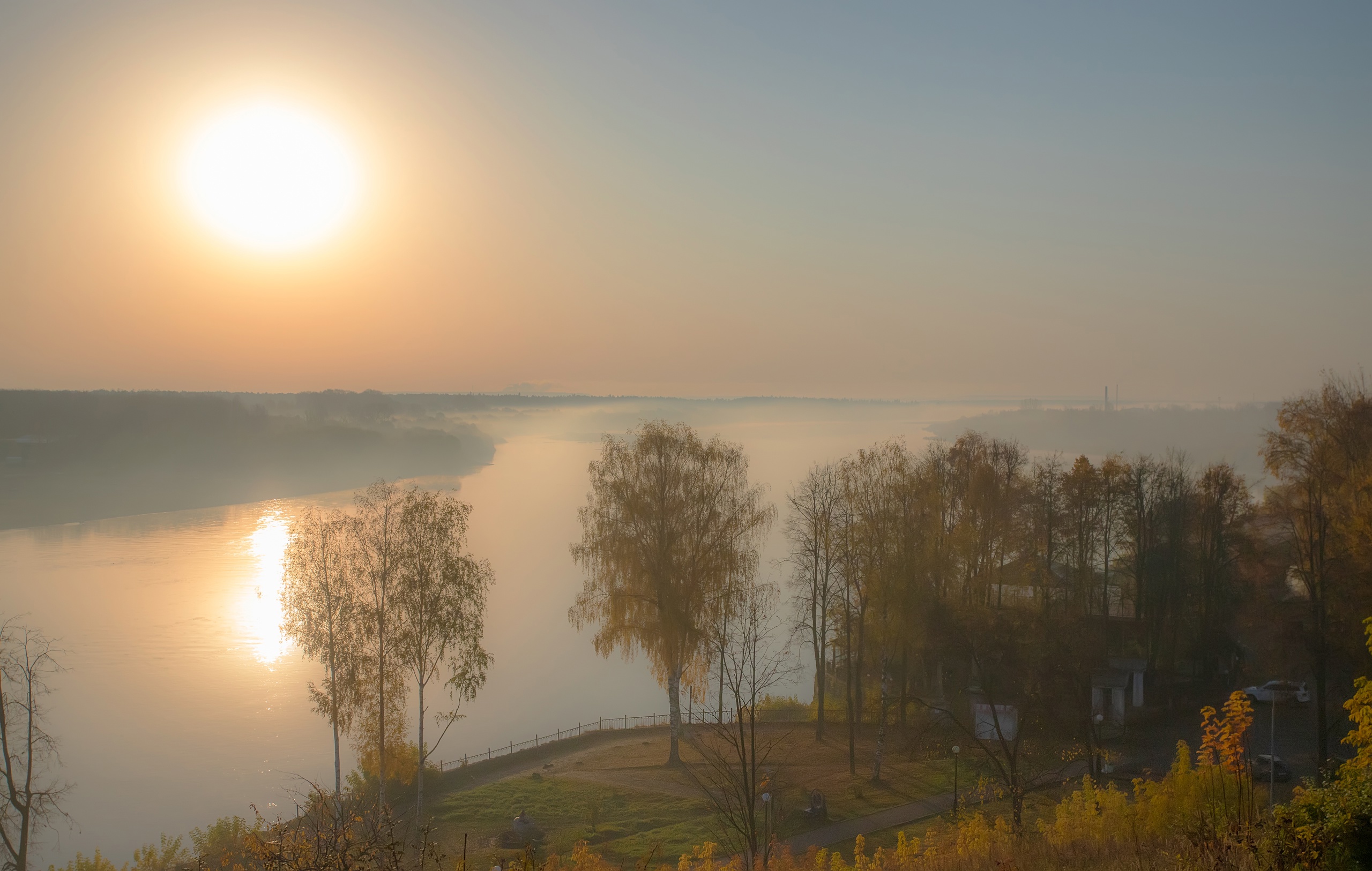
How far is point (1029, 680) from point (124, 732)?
3397cm

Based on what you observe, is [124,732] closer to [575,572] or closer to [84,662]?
[84,662]

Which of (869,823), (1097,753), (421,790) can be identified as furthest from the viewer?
(1097,753)

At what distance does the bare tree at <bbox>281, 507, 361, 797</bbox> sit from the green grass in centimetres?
421

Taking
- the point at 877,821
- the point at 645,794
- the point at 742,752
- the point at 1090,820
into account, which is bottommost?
the point at 645,794

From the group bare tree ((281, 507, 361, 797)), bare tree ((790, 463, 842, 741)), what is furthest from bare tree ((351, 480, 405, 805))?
bare tree ((790, 463, 842, 741))

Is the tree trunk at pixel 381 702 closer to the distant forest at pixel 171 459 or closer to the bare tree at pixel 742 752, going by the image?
the bare tree at pixel 742 752

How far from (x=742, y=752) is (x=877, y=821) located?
815 cm

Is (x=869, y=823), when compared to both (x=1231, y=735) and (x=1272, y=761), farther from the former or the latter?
(x=1231, y=735)

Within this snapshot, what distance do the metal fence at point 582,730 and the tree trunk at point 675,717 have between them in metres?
0.52

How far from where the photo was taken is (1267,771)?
2214 centimetres

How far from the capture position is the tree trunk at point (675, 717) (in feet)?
86.1

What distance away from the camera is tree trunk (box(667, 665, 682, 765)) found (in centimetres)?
2623

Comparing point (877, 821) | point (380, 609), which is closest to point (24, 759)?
point (380, 609)

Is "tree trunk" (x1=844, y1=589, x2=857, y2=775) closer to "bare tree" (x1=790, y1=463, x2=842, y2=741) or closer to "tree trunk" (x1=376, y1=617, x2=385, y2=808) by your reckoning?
"bare tree" (x1=790, y1=463, x2=842, y2=741)
